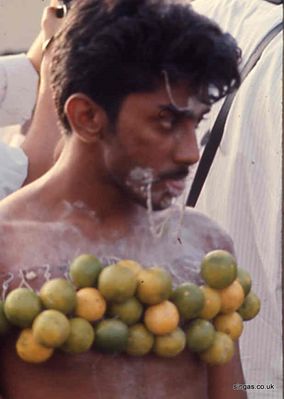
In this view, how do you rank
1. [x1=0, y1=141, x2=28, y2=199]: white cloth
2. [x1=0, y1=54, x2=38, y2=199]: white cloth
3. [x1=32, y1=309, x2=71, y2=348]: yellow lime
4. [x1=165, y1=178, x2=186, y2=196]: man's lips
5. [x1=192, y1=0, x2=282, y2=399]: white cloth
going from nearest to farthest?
[x1=32, y1=309, x2=71, y2=348]: yellow lime, [x1=165, y1=178, x2=186, y2=196]: man's lips, [x1=0, y1=141, x2=28, y2=199]: white cloth, [x1=192, y1=0, x2=282, y2=399]: white cloth, [x1=0, y1=54, x2=38, y2=199]: white cloth

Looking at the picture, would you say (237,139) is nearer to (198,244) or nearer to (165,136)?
(198,244)

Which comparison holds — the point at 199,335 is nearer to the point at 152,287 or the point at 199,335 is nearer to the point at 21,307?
the point at 152,287

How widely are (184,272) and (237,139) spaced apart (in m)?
1.03

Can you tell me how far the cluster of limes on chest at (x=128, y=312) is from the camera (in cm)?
187

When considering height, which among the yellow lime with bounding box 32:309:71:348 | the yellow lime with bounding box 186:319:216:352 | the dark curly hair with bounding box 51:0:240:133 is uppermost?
the dark curly hair with bounding box 51:0:240:133

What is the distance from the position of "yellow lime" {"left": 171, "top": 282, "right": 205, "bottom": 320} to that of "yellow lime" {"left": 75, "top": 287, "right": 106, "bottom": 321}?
159 mm

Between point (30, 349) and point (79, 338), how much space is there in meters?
0.09

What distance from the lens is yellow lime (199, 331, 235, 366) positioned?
2033 millimetres

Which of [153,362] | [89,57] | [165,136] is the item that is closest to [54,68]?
[89,57]

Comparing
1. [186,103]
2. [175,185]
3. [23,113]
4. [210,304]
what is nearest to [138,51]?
→ [186,103]

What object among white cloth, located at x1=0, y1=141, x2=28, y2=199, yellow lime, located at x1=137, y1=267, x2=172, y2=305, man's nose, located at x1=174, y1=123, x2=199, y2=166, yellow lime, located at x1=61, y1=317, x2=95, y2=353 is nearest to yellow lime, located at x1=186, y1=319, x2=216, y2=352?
yellow lime, located at x1=137, y1=267, x2=172, y2=305

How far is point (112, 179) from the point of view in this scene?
79.6 inches

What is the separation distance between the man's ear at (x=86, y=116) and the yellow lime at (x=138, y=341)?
38 centimetres

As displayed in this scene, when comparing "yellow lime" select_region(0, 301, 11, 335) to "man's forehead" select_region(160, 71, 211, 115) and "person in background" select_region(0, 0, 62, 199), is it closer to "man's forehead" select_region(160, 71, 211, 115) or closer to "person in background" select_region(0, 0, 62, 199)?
"man's forehead" select_region(160, 71, 211, 115)
